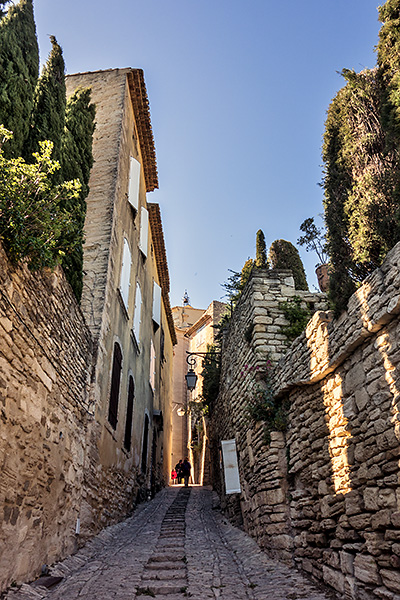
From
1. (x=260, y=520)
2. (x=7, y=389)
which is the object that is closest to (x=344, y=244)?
(x=7, y=389)

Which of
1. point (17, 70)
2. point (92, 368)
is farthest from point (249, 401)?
point (17, 70)

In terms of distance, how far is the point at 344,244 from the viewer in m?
5.35

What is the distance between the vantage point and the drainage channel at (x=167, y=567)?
5016mm

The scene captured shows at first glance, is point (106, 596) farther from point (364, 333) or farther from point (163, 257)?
point (163, 257)

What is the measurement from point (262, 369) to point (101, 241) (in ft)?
13.8

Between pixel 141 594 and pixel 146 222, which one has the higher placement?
pixel 146 222

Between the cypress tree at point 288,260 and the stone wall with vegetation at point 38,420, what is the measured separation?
5.29 m

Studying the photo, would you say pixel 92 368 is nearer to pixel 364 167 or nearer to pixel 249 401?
pixel 249 401

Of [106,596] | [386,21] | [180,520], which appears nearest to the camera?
[106,596]

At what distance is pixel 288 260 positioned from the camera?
10672mm

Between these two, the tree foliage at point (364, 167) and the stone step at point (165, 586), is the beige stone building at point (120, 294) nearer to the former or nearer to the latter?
the stone step at point (165, 586)

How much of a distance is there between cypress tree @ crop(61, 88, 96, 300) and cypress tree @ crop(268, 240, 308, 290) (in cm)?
472

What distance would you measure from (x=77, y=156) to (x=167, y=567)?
6.36m

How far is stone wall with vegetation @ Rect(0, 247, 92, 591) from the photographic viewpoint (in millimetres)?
4316
